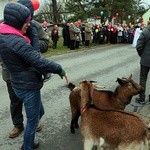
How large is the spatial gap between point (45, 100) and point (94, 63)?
6.67m

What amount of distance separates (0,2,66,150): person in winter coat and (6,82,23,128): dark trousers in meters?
0.88

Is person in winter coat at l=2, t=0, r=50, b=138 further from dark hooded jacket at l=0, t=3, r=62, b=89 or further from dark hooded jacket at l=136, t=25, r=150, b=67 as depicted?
dark hooded jacket at l=136, t=25, r=150, b=67

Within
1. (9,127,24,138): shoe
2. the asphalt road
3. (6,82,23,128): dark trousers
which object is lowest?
the asphalt road

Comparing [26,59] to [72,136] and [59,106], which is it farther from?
[59,106]

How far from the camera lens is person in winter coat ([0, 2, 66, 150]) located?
416cm

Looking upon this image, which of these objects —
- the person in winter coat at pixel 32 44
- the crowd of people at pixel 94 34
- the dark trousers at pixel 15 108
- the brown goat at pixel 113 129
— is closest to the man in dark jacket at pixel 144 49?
the person in winter coat at pixel 32 44

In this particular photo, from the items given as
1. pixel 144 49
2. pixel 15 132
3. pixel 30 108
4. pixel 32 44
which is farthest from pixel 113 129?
pixel 144 49

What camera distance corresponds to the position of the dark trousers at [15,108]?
5469 millimetres

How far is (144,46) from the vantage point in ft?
24.8

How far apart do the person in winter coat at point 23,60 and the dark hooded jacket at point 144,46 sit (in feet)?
11.5

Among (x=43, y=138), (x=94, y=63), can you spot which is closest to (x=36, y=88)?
(x=43, y=138)

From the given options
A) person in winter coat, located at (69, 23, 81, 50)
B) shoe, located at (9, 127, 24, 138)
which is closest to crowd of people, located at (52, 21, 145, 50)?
person in winter coat, located at (69, 23, 81, 50)

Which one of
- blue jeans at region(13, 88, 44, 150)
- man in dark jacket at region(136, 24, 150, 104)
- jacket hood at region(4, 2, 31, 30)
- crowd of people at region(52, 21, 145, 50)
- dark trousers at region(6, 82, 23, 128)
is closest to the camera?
jacket hood at region(4, 2, 31, 30)

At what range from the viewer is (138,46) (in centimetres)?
753
